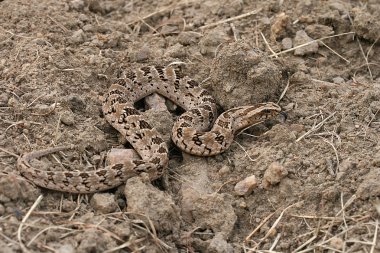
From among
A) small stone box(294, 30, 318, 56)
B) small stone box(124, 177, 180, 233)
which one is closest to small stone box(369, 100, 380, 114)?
small stone box(294, 30, 318, 56)

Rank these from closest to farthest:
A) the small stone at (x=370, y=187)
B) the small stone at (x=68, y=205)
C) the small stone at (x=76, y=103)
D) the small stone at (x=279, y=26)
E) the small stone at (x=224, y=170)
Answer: the small stone at (x=68, y=205)
the small stone at (x=370, y=187)
the small stone at (x=224, y=170)
the small stone at (x=76, y=103)
the small stone at (x=279, y=26)

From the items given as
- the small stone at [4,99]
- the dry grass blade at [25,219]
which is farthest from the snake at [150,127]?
the small stone at [4,99]

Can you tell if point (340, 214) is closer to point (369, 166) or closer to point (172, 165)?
point (369, 166)

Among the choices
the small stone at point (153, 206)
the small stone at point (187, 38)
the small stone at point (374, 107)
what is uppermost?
the small stone at point (187, 38)

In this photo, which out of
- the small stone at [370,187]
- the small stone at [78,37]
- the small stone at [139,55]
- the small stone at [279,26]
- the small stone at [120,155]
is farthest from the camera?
A: the small stone at [279,26]

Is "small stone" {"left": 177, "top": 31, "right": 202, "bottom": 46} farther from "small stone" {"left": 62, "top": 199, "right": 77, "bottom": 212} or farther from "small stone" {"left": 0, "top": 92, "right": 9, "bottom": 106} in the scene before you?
"small stone" {"left": 62, "top": 199, "right": 77, "bottom": 212}

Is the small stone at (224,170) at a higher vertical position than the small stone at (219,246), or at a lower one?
higher

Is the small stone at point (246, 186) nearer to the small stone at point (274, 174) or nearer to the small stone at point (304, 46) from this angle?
the small stone at point (274, 174)

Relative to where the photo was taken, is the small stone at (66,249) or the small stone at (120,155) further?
the small stone at (120,155)
